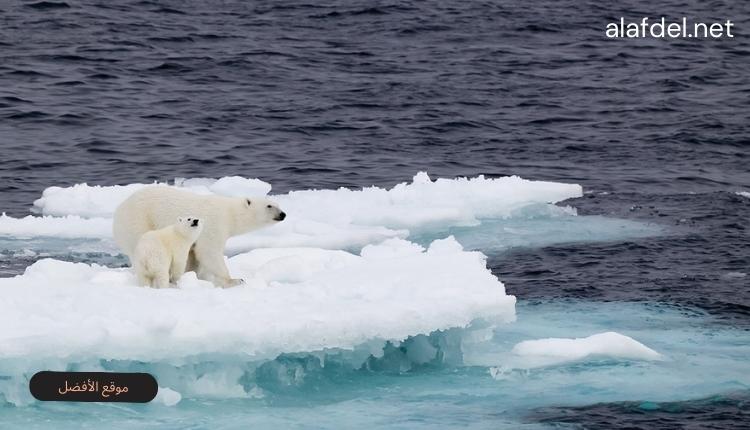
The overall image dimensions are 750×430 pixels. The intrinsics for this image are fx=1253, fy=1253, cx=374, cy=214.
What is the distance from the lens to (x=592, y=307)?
1205 cm

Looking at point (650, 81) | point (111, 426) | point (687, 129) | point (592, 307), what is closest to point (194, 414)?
point (111, 426)

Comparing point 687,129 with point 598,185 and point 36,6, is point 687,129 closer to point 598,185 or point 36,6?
point 598,185

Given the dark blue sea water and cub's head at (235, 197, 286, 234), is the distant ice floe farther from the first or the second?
cub's head at (235, 197, 286, 234)

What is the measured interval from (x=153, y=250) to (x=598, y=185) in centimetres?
1039

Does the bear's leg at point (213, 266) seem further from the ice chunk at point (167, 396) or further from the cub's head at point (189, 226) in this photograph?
the ice chunk at point (167, 396)

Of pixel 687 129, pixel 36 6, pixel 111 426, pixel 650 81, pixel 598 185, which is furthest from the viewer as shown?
pixel 36 6

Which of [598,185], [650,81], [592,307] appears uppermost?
[650,81]

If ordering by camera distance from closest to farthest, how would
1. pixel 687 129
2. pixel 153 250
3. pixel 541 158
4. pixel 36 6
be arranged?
pixel 153 250
pixel 541 158
pixel 687 129
pixel 36 6

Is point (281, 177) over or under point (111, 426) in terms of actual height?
over

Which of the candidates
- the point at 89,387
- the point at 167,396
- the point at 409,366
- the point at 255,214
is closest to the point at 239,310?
the point at 167,396

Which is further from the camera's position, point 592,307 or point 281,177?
point 281,177

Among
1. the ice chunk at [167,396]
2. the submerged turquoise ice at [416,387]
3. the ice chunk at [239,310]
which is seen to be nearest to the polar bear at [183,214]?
the ice chunk at [239,310]

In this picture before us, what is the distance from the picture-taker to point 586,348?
32.3ft

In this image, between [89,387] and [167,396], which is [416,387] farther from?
[89,387]
